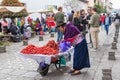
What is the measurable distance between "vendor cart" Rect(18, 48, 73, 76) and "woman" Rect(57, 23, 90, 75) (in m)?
0.34

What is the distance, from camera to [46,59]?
26.6 ft

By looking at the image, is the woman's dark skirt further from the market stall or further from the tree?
the tree

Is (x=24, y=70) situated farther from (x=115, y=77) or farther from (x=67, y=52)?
(x=115, y=77)

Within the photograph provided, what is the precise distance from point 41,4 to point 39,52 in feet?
93.9

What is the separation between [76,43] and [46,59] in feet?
3.32

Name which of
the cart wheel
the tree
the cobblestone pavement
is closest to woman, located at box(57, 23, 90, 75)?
the cobblestone pavement

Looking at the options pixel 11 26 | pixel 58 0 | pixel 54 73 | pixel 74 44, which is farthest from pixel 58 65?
pixel 58 0

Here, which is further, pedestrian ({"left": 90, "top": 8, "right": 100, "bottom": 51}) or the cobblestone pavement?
pedestrian ({"left": 90, "top": 8, "right": 100, "bottom": 51})

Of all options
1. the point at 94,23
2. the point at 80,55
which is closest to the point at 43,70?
the point at 80,55

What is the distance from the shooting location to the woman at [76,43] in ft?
28.0

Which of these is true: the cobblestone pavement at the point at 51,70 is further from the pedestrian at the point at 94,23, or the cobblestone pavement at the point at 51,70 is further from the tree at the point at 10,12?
the tree at the point at 10,12

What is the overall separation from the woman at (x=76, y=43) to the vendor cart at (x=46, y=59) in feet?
1.12

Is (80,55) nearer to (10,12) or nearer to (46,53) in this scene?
(46,53)

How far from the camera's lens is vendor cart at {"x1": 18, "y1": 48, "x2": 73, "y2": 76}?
814 cm
